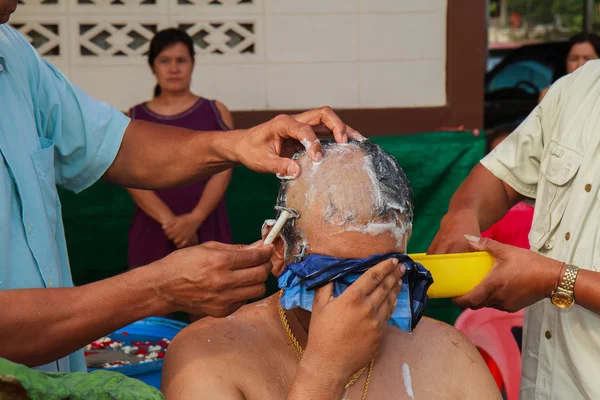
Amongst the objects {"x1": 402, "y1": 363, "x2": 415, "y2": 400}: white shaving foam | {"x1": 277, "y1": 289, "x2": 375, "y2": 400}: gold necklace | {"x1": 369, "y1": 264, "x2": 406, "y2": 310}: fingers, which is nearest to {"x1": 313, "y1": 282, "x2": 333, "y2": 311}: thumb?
{"x1": 369, "y1": 264, "x2": 406, "y2": 310}: fingers

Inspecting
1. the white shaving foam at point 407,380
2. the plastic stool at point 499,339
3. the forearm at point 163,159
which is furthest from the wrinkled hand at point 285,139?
the plastic stool at point 499,339

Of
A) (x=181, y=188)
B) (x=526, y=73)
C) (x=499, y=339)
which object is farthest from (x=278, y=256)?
(x=526, y=73)

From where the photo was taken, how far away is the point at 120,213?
4.99 meters

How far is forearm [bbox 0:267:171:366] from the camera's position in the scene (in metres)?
1.86

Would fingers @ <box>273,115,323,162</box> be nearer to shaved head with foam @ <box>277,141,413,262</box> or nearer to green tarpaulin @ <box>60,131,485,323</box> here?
shaved head with foam @ <box>277,141,413,262</box>

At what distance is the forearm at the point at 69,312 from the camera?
6.12ft

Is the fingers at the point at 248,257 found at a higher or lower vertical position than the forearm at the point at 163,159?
lower

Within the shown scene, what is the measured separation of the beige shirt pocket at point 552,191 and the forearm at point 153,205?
7.89ft

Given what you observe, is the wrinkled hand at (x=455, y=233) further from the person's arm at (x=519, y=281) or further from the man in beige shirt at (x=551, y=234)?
the person's arm at (x=519, y=281)

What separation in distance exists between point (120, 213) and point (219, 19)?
1.40 meters

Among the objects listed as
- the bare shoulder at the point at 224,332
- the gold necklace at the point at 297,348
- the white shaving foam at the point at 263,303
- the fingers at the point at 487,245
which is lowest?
the gold necklace at the point at 297,348

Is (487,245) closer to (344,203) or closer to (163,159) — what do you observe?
(344,203)

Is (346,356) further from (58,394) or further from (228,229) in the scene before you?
(228,229)

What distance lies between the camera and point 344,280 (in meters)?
2.05
